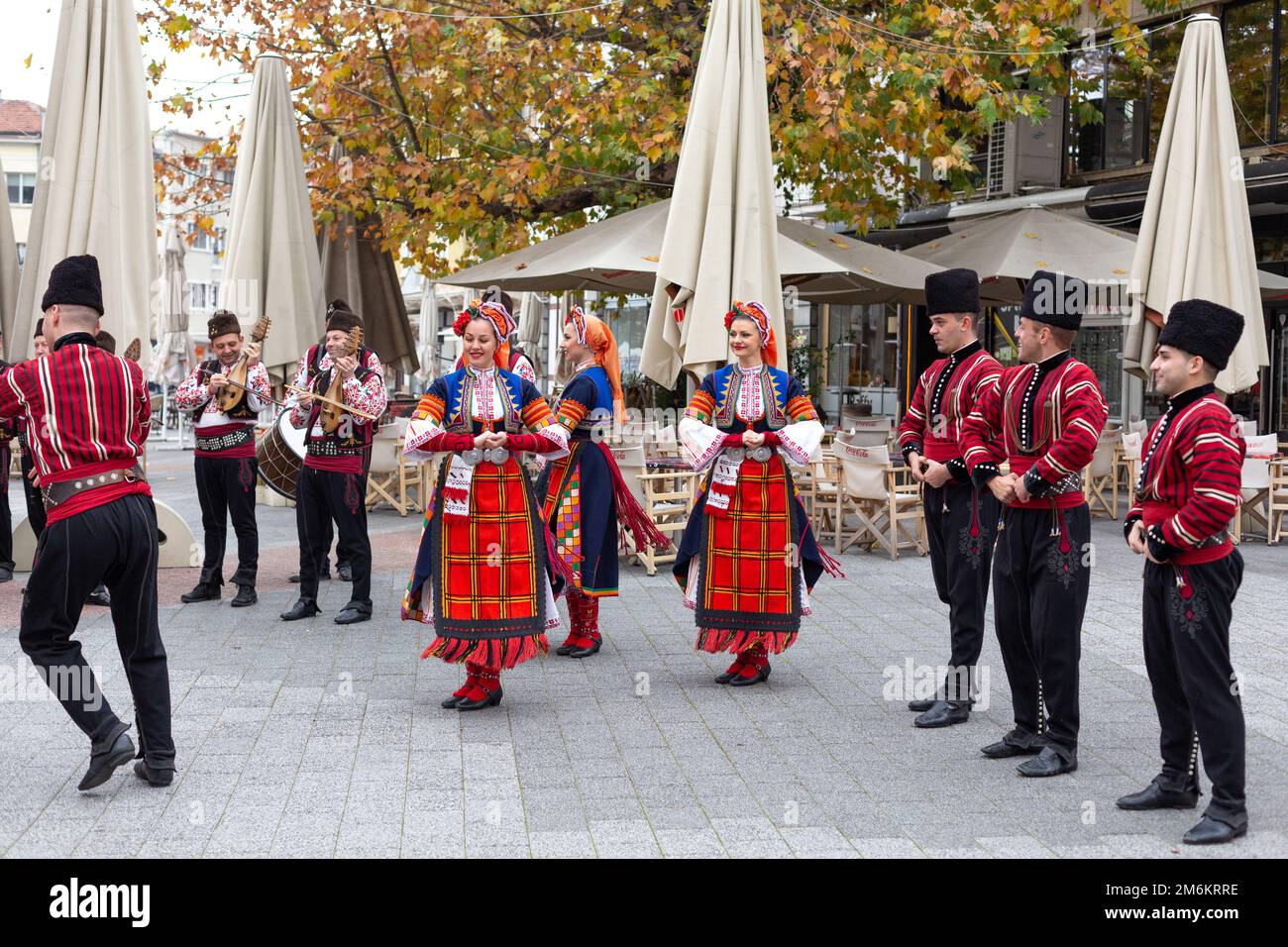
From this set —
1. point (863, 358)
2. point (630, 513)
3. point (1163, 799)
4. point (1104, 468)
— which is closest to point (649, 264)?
point (630, 513)

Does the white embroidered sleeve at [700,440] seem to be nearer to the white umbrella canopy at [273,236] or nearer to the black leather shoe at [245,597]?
the black leather shoe at [245,597]

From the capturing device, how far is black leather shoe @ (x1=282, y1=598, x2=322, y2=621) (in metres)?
8.40

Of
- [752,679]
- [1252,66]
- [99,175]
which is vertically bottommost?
[752,679]

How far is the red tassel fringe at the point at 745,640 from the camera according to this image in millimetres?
6895

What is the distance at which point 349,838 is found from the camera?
14.6ft

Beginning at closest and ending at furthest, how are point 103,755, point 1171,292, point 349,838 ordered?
point 349,838 < point 103,755 < point 1171,292

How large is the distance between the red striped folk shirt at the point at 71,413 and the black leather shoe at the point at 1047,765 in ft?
11.2

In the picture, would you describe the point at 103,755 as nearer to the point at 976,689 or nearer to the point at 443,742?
the point at 443,742

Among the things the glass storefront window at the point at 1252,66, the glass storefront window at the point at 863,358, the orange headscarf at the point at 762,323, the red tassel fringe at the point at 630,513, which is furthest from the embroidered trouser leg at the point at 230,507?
the glass storefront window at the point at 863,358

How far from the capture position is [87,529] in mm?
4816

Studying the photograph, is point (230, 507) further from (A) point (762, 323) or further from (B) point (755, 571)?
(A) point (762, 323)

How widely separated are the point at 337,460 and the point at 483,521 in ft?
8.91
